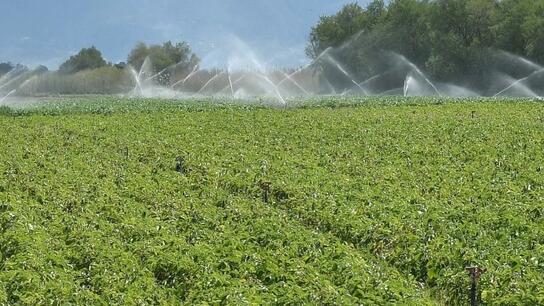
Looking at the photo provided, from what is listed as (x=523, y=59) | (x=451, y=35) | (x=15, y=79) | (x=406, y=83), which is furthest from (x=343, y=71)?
(x=15, y=79)

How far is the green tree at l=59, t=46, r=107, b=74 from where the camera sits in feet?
460

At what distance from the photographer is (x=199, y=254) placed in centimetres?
966

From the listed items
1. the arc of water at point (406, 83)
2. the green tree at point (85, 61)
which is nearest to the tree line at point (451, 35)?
the arc of water at point (406, 83)

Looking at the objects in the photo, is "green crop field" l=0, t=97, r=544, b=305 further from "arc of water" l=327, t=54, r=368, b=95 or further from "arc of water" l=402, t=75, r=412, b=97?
"arc of water" l=327, t=54, r=368, b=95

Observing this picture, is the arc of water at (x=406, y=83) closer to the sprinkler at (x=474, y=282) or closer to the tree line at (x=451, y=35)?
the tree line at (x=451, y=35)

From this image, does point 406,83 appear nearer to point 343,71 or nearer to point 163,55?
point 343,71

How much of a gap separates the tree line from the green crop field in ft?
169

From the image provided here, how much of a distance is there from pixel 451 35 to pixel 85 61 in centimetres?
8602

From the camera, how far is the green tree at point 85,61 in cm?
14012

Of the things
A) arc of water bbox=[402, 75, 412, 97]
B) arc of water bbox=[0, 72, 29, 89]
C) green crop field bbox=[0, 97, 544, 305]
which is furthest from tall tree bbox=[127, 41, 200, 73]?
green crop field bbox=[0, 97, 544, 305]

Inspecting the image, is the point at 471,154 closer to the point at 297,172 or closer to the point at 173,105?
the point at 297,172

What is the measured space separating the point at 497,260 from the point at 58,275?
551 centimetres

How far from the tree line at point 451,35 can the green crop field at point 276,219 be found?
A: 51.5 meters

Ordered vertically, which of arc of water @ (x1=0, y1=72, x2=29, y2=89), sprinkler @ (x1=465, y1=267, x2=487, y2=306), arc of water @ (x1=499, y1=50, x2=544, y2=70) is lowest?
sprinkler @ (x1=465, y1=267, x2=487, y2=306)
